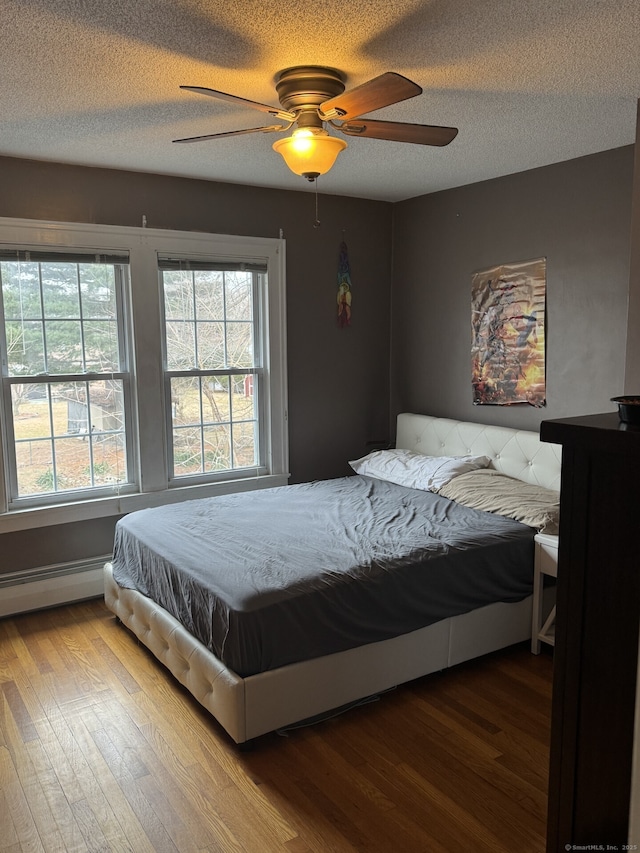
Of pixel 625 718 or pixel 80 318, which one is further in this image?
pixel 80 318

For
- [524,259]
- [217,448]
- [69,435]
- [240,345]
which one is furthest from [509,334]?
[69,435]

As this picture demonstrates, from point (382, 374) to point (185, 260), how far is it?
1.80 meters

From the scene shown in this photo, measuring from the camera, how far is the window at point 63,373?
12.3 feet

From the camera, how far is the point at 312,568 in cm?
282

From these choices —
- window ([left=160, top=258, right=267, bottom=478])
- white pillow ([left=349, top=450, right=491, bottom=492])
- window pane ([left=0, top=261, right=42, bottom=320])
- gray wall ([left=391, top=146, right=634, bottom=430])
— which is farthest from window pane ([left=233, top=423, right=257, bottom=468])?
window pane ([left=0, top=261, right=42, bottom=320])

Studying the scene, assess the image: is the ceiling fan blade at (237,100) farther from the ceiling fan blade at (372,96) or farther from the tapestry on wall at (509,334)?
the tapestry on wall at (509,334)

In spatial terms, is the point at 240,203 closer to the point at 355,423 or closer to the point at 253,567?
the point at 355,423

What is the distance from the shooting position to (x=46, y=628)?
370cm

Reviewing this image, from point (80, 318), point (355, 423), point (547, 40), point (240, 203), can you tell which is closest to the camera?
point (547, 40)

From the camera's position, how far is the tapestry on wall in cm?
403

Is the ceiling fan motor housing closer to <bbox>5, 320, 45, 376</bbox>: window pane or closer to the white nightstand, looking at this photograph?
<bbox>5, 320, 45, 376</bbox>: window pane

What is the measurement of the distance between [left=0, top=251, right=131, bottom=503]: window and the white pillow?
1.64 meters

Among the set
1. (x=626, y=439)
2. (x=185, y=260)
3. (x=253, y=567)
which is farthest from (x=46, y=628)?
(x=626, y=439)

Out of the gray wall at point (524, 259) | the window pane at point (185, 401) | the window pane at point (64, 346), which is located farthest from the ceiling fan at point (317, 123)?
the window pane at point (185, 401)
